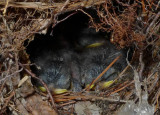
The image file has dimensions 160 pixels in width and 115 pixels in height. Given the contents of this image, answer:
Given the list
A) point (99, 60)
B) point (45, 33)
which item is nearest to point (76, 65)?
point (99, 60)

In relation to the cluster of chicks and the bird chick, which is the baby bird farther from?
the bird chick

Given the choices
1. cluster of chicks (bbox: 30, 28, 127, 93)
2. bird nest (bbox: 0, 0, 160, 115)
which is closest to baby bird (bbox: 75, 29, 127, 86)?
cluster of chicks (bbox: 30, 28, 127, 93)

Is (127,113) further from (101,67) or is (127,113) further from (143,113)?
(101,67)

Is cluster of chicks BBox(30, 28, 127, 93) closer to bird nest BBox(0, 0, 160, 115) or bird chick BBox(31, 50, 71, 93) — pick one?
bird chick BBox(31, 50, 71, 93)

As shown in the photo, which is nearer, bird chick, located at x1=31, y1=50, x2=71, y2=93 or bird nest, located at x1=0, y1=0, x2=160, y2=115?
bird nest, located at x1=0, y1=0, x2=160, y2=115

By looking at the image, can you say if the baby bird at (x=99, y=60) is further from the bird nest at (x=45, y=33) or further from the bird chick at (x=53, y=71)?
the bird nest at (x=45, y=33)

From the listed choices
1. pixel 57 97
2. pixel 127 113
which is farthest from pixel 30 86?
pixel 127 113

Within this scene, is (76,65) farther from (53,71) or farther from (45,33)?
(45,33)

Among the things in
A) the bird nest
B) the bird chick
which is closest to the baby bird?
the bird chick
